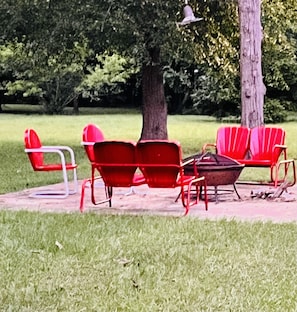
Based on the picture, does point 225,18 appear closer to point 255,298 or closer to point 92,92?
point 255,298

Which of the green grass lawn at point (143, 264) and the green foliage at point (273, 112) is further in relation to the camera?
the green foliage at point (273, 112)

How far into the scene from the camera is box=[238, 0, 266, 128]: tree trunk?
40.4 feet

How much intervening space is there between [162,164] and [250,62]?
517 cm

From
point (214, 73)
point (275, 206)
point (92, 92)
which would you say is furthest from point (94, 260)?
point (92, 92)

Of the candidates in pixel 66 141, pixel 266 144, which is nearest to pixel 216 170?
pixel 266 144

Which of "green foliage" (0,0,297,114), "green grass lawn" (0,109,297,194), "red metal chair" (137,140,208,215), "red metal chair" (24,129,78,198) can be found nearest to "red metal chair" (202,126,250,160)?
"green grass lawn" (0,109,297,194)

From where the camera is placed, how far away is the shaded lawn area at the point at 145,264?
4441 mm

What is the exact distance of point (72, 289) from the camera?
470 cm

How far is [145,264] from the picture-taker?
212 inches

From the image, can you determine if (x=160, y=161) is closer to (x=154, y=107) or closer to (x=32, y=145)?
(x=32, y=145)

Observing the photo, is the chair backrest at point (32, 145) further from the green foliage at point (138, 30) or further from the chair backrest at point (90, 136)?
the green foliage at point (138, 30)

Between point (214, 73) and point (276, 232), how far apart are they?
41.5 ft

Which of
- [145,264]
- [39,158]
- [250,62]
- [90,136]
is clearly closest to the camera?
[145,264]

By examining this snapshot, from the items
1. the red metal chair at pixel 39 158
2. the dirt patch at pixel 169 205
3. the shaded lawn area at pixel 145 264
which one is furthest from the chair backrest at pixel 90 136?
the shaded lawn area at pixel 145 264
